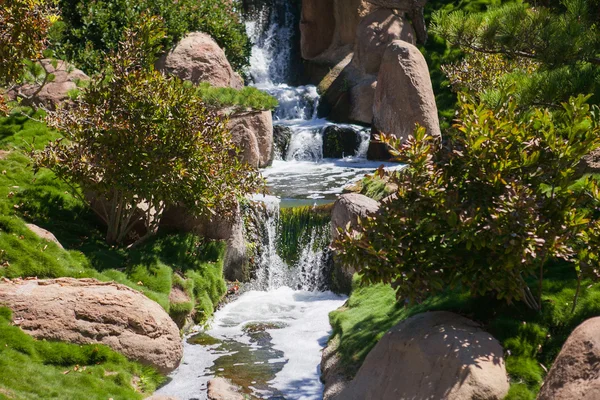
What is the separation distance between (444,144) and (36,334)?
234 inches

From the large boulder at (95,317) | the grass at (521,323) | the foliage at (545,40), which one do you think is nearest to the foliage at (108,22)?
the large boulder at (95,317)

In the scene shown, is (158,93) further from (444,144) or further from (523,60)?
(523,60)

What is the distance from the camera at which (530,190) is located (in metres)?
7.49

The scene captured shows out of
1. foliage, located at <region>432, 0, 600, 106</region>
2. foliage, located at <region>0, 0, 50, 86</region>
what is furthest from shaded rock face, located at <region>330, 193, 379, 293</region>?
foliage, located at <region>0, 0, 50, 86</region>

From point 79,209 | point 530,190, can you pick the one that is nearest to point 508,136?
point 530,190

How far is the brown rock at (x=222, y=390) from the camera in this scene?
30.4 feet

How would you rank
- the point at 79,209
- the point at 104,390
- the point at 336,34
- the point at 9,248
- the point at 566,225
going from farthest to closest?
the point at 336,34
the point at 79,209
the point at 9,248
the point at 104,390
the point at 566,225

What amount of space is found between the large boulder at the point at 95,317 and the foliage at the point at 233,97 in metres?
7.03

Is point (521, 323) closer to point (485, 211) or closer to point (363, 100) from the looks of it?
point (485, 211)

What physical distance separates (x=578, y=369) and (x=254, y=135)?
660 inches

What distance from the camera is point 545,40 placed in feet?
32.4

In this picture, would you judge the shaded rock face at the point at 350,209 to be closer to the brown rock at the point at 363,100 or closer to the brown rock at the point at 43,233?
the brown rock at the point at 43,233

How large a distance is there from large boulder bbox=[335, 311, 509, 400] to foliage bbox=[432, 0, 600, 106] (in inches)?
149

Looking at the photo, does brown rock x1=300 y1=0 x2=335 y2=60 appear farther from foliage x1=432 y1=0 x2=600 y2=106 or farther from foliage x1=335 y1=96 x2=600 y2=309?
foliage x1=335 y1=96 x2=600 y2=309
